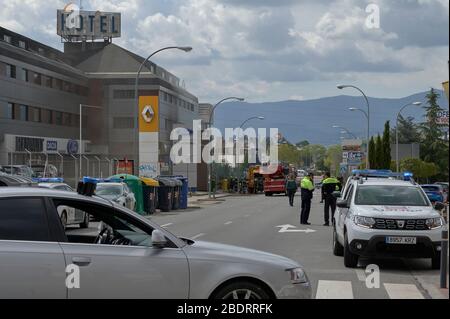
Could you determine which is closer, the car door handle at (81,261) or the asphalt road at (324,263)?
the car door handle at (81,261)

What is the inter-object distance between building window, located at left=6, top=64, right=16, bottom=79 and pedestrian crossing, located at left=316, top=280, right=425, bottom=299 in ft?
181

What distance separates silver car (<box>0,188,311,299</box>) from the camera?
5.98m

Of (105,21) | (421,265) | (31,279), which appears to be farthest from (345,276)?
(105,21)

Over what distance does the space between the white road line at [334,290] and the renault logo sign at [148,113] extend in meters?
56.3

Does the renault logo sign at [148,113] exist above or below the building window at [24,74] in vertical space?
below

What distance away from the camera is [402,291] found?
1012 centimetres

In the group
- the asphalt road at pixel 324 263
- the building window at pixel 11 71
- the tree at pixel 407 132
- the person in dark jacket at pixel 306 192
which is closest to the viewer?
the asphalt road at pixel 324 263

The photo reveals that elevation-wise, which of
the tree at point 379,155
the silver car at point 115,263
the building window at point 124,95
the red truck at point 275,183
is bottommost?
the red truck at point 275,183

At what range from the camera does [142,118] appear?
221 feet

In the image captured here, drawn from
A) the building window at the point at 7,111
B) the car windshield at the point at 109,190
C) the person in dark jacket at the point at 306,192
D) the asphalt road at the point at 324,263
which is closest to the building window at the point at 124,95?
the building window at the point at 7,111

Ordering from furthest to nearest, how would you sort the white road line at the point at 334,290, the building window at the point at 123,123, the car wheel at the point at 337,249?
the building window at the point at 123,123 → the car wheel at the point at 337,249 → the white road line at the point at 334,290

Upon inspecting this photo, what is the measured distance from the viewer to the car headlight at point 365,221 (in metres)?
12.1

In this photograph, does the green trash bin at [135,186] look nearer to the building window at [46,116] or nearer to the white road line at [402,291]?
the white road line at [402,291]
